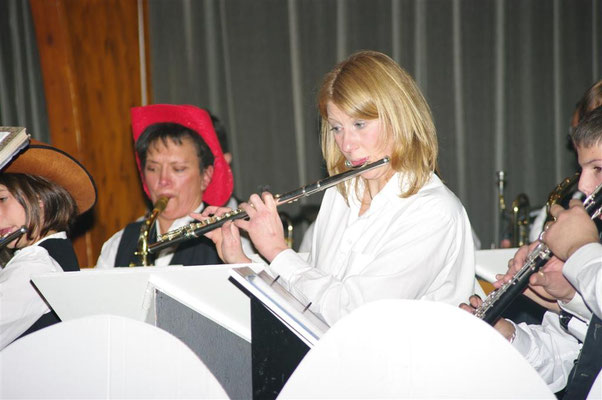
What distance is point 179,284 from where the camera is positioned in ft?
Result: 5.00

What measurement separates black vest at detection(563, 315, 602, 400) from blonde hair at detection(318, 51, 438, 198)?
54cm

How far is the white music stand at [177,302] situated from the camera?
4.89 ft

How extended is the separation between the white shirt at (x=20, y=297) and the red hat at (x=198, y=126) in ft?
3.15

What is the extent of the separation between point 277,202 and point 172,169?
3.46 ft

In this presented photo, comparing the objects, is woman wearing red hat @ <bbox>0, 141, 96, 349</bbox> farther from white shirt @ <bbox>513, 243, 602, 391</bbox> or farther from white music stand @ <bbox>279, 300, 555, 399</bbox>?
white shirt @ <bbox>513, 243, 602, 391</bbox>

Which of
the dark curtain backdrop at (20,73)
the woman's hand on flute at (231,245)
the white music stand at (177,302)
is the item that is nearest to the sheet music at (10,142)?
the white music stand at (177,302)

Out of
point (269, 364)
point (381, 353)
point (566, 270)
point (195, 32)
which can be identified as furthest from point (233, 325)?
point (195, 32)

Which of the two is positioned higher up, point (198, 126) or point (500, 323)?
point (198, 126)

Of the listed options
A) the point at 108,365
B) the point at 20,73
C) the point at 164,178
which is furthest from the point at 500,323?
the point at 20,73

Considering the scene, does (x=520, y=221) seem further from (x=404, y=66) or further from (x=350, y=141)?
(x=350, y=141)

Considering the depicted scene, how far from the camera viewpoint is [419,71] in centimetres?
418

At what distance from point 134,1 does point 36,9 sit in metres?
0.66

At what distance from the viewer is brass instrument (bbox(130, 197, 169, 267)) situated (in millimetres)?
2531

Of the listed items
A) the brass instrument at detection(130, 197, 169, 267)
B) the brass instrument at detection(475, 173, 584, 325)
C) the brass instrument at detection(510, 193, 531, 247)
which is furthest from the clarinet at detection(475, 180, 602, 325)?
the brass instrument at detection(510, 193, 531, 247)
